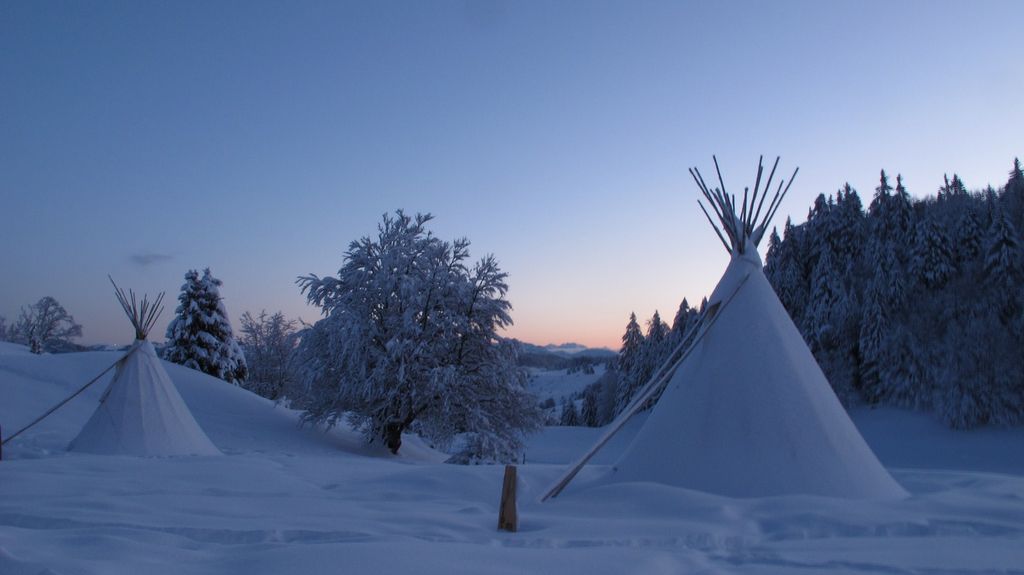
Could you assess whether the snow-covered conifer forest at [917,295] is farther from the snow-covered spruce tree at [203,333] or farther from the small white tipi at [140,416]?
the snow-covered spruce tree at [203,333]

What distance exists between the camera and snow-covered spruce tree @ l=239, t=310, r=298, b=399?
3240 cm

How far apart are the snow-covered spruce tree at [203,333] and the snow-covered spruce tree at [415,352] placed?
1306cm

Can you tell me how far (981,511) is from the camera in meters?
4.27

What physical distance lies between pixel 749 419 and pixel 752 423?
0.04 m

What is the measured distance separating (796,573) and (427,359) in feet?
40.1

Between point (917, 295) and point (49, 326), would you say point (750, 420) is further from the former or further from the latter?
point (49, 326)

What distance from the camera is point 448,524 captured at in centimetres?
417

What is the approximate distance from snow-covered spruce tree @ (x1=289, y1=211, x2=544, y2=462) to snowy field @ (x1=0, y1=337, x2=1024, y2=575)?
643 centimetres

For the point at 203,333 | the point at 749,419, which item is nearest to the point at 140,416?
the point at 749,419

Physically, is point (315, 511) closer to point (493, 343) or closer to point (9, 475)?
point (9, 475)

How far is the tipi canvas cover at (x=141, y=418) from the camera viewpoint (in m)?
9.66

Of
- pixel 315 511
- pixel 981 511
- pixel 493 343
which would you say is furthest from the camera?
pixel 493 343

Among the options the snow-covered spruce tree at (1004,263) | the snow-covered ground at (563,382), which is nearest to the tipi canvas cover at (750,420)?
the snow-covered spruce tree at (1004,263)

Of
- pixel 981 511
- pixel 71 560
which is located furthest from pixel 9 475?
pixel 981 511
